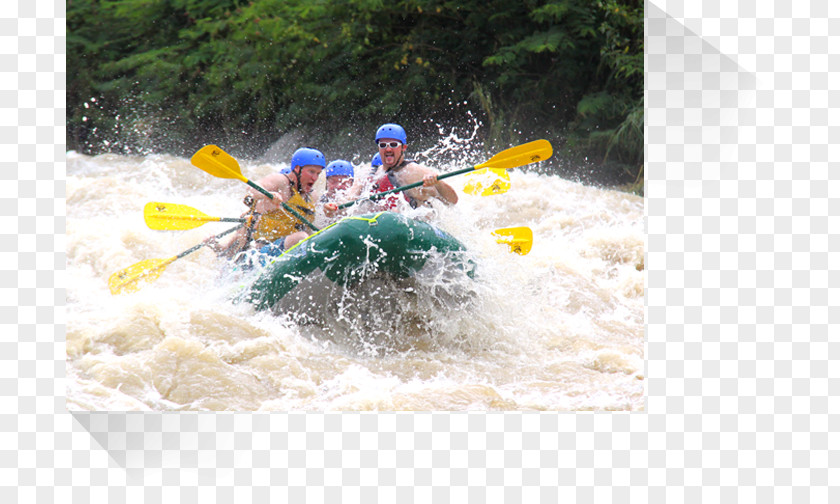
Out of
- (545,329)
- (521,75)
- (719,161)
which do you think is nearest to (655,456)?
(719,161)

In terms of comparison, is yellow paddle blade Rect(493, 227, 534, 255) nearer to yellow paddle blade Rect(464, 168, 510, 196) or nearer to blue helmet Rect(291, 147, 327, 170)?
yellow paddle blade Rect(464, 168, 510, 196)

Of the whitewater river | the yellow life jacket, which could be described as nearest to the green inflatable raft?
the whitewater river

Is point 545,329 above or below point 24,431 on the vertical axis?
below

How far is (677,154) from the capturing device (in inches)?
95.5

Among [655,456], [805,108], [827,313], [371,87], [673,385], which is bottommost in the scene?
[371,87]

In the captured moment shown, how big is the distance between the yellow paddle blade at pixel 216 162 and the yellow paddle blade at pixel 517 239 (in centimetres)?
141

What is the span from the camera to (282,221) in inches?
173

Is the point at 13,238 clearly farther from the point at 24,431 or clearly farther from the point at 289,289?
the point at 289,289

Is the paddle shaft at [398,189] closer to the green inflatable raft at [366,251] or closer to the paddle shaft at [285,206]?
the paddle shaft at [285,206]

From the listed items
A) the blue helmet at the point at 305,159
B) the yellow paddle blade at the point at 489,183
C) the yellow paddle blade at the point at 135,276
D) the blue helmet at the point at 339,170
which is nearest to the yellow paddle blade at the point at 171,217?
the yellow paddle blade at the point at 135,276

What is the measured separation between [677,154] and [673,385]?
0.67 m

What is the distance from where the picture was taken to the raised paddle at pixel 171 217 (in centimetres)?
430

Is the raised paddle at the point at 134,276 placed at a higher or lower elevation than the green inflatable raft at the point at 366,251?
lower

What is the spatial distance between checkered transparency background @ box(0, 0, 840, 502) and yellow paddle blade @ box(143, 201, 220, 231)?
1873mm
